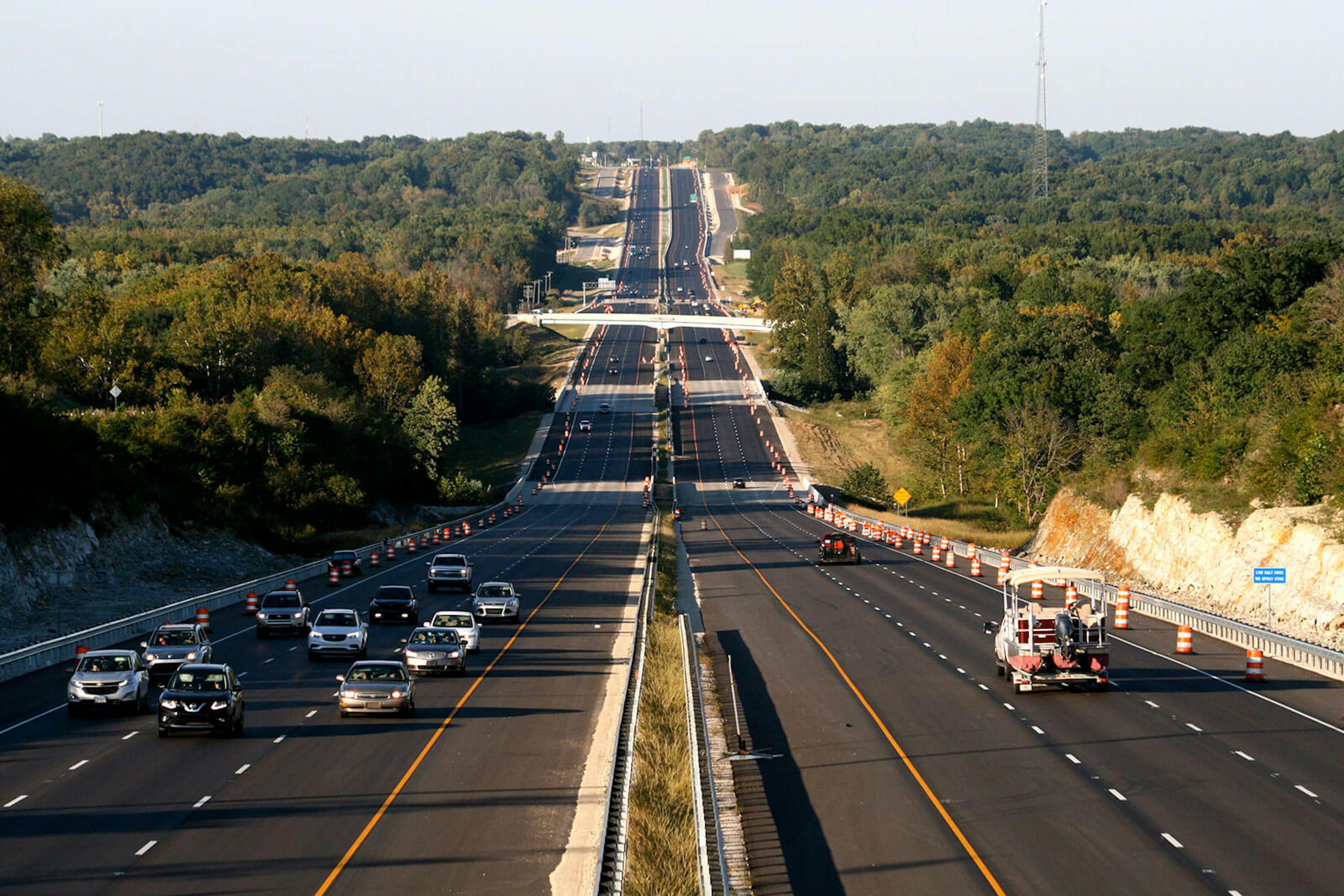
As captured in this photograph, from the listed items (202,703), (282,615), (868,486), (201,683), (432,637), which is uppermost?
(201,683)

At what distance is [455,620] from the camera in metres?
40.8

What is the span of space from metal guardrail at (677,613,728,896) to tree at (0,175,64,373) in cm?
5602

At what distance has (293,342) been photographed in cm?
11519

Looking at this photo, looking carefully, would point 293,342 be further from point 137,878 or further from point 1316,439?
point 137,878

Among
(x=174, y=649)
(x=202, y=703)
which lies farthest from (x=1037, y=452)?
(x=202, y=703)

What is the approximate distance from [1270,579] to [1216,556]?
1222cm

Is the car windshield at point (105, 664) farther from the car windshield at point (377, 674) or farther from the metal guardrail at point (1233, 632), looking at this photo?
the metal guardrail at point (1233, 632)

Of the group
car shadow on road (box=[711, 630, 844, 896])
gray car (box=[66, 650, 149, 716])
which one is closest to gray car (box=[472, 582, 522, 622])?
car shadow on road (box=[711, 630, 844, 896])

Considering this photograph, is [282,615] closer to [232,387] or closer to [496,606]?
[496,606]

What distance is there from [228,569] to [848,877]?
175 feet

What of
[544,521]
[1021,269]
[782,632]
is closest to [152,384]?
[544,521]

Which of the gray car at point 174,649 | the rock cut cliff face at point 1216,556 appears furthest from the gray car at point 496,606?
the rock cut cliff face at point 1216,556

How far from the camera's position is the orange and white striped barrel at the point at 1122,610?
43.6 meters

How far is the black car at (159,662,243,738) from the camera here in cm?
2706
